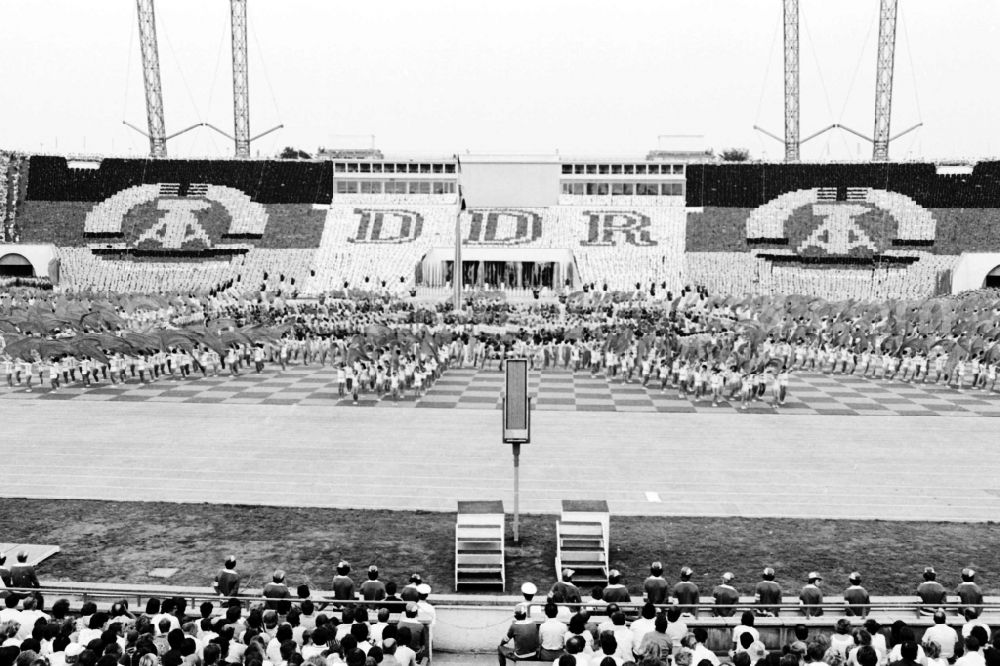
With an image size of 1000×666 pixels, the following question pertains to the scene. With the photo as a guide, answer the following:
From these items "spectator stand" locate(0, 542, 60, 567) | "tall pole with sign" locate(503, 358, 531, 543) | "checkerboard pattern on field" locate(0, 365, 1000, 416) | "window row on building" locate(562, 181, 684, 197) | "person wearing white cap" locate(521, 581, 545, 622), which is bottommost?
"spectator stand" locate(0, 542, 60, 567)

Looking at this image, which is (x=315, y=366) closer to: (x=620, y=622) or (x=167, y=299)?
(x=167, y=299)

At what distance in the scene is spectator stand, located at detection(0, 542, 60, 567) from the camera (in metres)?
11.1

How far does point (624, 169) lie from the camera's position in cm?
8000

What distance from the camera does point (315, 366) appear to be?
98.9 ft

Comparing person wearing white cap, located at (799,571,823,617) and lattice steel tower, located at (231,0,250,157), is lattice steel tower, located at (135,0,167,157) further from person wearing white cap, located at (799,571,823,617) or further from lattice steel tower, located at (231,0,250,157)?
person wearing white cap, located at (799,571,823,617)

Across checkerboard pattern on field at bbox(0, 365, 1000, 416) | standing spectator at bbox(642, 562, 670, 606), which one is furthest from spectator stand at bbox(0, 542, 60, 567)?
checkerboard pattern on field at bbox(0, 365, 1000, 416)

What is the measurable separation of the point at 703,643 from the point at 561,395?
648 inches

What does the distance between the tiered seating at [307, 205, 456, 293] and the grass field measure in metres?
43.7

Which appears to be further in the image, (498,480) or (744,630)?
(498,480)

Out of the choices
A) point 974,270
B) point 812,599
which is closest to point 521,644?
point 812,599

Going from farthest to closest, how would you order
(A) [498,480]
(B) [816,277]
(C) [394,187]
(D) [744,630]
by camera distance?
(C) [394,187], (B) [816,277], (A) [498,480], (D) [744,630]

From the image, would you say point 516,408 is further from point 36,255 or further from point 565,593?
point 36,255

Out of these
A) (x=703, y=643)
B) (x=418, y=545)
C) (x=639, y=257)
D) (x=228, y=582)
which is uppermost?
(x=639, y=257)

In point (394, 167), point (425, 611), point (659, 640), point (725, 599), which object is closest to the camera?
point (659, 640)
